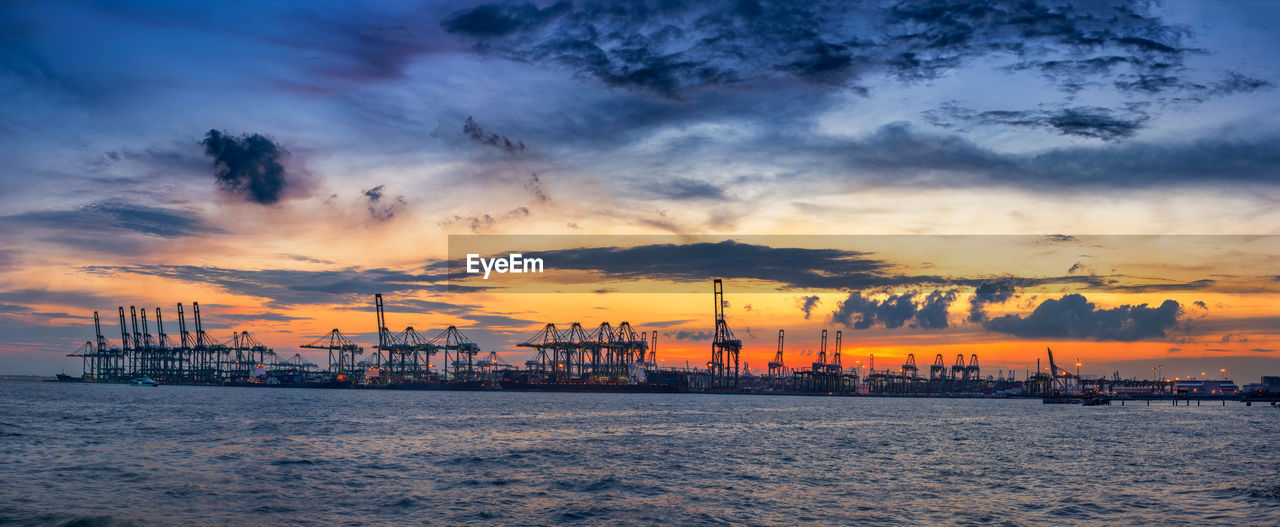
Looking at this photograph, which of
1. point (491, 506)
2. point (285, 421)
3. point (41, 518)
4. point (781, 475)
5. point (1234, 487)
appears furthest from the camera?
point (285, 421)

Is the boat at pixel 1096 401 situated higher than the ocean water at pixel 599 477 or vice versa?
the ocean water at pixel 599 477

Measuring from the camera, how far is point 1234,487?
4394 cm

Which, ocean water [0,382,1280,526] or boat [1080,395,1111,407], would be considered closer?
ocean water [0,382,1280,526]

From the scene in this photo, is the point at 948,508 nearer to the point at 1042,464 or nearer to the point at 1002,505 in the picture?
the point at 1002,505

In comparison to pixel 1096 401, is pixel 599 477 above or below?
above

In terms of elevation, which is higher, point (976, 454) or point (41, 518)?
point (41, 518)

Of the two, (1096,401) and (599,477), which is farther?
(1096,401)

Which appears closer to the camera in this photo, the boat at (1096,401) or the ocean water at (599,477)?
the ocean water at (599,477)

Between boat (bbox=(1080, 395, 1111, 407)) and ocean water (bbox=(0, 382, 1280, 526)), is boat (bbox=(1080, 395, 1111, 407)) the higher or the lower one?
the lower one

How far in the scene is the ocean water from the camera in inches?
1345

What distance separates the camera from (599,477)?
45219 millimetres

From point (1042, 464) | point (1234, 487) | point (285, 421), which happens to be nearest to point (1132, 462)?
point (1042, 464)

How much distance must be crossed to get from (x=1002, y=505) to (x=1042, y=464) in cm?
2079

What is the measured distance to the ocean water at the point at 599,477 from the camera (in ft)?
112
